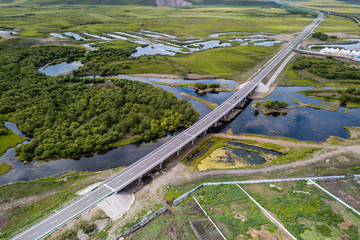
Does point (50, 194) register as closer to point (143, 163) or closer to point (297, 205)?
point (143, 163)

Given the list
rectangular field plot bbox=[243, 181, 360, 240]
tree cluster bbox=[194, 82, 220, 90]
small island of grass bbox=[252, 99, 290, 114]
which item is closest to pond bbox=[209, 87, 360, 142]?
small island of grass bbox=[252, 99, 290, 114]

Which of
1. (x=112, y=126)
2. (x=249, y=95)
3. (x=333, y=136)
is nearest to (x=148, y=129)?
(x=112, y=126)

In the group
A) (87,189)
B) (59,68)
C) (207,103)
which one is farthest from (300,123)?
(59,68)

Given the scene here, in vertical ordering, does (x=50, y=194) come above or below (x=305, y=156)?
below

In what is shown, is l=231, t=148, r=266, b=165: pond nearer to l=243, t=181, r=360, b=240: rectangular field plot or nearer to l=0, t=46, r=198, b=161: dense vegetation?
l=243, t=181, r=360, b=240: rectangular field plot

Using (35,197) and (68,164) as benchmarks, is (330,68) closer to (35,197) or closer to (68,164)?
(68,164)

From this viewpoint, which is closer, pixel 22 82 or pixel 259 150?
pixel 259 150
